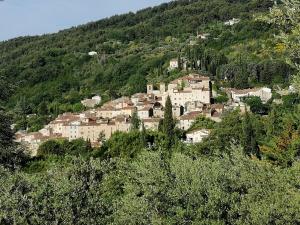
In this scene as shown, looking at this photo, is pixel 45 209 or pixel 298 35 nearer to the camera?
pixel 298 35

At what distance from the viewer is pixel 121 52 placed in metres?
155

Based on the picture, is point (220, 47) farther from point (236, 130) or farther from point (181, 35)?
point (236, 130)

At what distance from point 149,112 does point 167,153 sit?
5751 cm

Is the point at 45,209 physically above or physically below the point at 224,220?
above

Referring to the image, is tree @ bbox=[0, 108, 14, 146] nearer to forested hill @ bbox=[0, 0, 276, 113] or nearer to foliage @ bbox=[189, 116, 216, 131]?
foliage @ bbox=[189, 116, 216, 131]

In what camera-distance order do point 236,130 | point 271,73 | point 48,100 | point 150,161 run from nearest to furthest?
point 150,161 → point 236,130 → point 271,73 → point 48,100

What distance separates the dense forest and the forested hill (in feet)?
1.87

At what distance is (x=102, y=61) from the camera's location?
148625mm

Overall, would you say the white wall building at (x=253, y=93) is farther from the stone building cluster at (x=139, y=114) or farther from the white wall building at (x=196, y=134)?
the white wall building at (x=196, y=134)

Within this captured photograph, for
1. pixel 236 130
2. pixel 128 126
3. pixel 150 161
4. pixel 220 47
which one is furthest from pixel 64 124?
pixel 150 161

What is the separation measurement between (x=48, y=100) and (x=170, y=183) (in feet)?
366

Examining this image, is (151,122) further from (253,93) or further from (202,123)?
(253,93)

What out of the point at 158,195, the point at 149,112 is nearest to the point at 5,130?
the point at 158,195

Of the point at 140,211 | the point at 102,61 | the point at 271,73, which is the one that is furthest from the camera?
the point at 102,61
